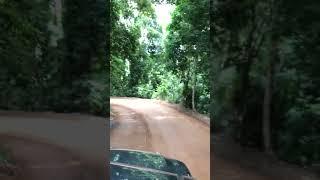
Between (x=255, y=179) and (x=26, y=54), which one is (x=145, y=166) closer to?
(x=255, y=179)

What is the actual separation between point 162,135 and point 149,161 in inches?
6.8

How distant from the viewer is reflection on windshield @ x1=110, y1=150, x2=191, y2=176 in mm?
2157

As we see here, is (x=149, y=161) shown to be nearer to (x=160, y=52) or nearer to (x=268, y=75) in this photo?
(x=160, y=52)

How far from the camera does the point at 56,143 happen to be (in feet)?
6.77

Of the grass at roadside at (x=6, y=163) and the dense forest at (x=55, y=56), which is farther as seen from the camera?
the dense forest at (x=55, y=56)

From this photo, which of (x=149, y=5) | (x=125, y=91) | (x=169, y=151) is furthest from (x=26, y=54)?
(x=169, y=151)

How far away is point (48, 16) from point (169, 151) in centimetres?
96

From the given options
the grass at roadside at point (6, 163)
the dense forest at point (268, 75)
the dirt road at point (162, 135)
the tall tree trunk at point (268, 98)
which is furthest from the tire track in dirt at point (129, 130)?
the tall tree trunk at point (268, 98)

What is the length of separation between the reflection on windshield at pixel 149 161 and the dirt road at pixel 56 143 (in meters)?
0.15

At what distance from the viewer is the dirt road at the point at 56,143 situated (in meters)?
2.00

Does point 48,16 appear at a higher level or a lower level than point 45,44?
higher

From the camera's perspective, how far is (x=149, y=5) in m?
2.40

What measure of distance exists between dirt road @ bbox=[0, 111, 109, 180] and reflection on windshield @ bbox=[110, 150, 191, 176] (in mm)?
145

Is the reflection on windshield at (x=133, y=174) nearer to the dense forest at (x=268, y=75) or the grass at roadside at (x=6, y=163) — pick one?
the dense forest at (x=268, y=75)
